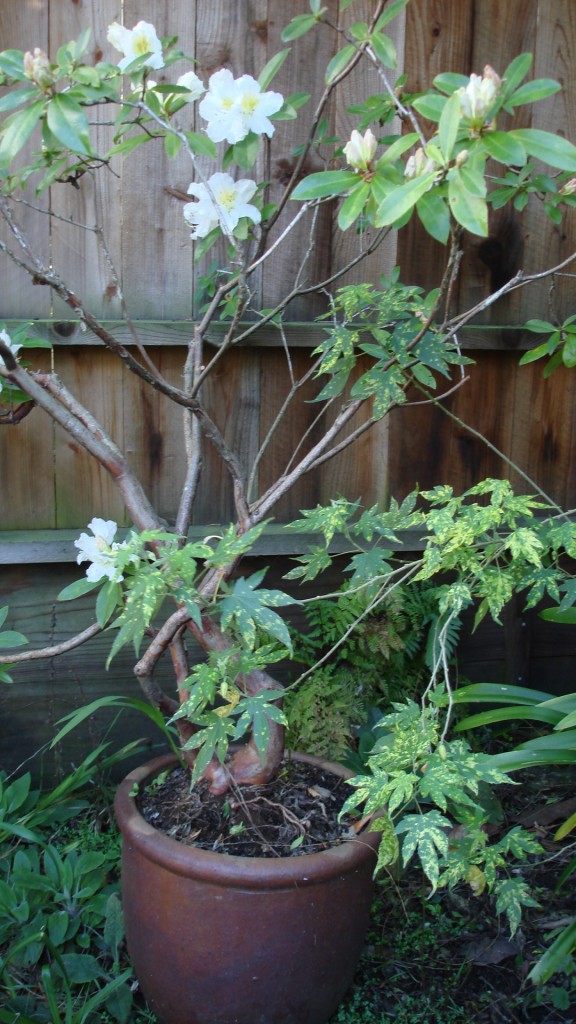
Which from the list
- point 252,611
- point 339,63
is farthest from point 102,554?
point 339,63

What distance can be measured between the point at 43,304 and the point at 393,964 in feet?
5.76

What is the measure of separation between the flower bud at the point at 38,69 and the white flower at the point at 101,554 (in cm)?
65

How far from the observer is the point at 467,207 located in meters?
1.01

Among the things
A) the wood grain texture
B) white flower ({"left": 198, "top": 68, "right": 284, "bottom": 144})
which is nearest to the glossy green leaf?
white flower ({"left": 198, "top": 68, "right": 284, "bottom": 144})

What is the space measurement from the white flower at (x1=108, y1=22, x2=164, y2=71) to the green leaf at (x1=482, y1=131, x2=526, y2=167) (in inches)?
24.3

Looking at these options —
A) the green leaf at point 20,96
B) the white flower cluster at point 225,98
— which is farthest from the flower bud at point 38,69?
the white flower cluster at point 225,98

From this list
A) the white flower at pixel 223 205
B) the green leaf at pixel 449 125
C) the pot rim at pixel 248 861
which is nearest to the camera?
the green leaf at pixel 449 125

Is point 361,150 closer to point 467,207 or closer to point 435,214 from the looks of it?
point 435,214

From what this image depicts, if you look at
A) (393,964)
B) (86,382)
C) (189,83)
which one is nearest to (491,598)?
(393,964)

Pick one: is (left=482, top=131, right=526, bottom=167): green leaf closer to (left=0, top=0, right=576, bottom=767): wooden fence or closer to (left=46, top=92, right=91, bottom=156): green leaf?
(left=46, top=92, right=91, bottom=156): green leaf

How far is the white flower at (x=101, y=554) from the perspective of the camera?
1.28m

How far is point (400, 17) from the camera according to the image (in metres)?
2.17

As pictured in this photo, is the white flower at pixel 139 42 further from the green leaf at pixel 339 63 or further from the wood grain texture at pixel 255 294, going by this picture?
the wood grain texture at pixel 255 294

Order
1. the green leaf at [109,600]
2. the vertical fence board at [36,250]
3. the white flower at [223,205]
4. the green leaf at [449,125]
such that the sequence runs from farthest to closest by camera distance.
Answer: the vertical fence board at [36,250], the white flower at [223,205], the green leaf at [109,600], the green leaf at [449,125]
